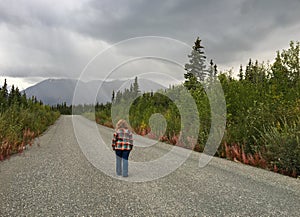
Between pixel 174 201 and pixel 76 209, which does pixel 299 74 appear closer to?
pixel 174 201

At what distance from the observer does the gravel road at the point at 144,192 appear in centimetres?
293

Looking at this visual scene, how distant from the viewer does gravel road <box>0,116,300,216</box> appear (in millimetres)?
2934

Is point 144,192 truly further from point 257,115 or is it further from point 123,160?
point 257,115

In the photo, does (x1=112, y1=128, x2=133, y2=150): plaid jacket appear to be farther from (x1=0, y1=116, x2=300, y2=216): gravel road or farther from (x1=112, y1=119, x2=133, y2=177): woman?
(x1=0, y1=116, x2=300, y2=216): gravel road

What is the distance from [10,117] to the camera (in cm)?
991

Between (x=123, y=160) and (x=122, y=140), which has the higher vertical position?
(x=122, y=140)

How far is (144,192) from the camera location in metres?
3.62

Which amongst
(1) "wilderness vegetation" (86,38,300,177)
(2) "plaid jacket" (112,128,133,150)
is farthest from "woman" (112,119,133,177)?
(1) "wilderness vegetation" (86,38,300,177)

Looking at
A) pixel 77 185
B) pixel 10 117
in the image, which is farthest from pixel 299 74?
pixel 10 117

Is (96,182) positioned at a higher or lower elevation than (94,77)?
lower

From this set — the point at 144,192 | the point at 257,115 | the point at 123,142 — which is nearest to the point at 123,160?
the point at 123,142

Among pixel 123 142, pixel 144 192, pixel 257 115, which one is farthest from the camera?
pixel 257 115

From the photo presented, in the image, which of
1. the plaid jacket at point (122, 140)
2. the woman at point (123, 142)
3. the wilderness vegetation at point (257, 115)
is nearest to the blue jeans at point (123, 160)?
the woman at point (123, 142)

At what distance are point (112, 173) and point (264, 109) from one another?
15.4 feet
